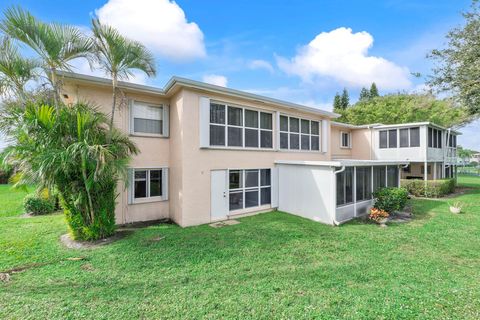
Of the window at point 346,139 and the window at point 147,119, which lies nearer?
the window at point 147,119

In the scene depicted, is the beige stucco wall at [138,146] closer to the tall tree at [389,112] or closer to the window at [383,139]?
the window at [383,139]

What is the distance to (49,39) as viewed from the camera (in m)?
5.73

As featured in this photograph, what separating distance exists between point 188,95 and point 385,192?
9.35 meters

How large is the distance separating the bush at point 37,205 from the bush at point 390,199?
48.8 feet

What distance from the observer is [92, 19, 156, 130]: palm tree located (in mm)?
6277

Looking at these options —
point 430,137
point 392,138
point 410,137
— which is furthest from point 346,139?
point 430,137

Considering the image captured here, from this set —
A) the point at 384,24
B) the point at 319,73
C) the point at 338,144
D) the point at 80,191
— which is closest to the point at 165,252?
the point at 80,191

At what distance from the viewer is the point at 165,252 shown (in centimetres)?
584

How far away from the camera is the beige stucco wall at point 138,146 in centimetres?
804

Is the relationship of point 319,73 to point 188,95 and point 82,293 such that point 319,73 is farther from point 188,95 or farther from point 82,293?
point 82,293

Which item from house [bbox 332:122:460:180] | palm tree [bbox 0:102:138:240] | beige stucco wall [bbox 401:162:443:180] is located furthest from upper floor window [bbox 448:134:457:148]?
palm tree [bbox 0:102:138:240]

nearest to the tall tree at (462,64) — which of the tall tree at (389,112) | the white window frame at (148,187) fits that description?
the white window frame at (148,187)

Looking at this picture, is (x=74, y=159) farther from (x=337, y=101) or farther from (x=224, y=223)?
(x=337, y=101)

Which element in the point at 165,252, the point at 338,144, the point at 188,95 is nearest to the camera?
the point at 165,252
